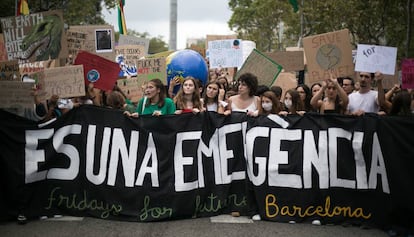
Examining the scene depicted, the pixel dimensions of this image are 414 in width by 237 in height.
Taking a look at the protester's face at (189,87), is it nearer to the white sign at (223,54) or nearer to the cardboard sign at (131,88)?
the cardboard sign at (131,88)

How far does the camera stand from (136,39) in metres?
13.9

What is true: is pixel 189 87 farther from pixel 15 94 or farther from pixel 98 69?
pixel 15 94

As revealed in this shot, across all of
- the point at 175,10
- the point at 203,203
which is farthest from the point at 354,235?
the point at 175,10

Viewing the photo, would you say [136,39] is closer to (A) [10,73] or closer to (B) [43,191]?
(A) [10,73]

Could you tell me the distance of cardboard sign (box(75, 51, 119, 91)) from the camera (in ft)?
27.1

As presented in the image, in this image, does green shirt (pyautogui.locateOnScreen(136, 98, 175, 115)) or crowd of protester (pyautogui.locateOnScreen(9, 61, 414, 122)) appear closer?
crowd of protester (pyautogui.locateOnScreen(9, 61, 414, 122))

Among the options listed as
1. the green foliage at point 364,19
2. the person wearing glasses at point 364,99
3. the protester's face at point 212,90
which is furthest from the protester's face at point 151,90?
the green foliage at point 364,19

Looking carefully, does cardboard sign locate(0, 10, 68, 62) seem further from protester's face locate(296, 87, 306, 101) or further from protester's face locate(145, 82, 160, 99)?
protester's face locate(296, 87, 306, 101)

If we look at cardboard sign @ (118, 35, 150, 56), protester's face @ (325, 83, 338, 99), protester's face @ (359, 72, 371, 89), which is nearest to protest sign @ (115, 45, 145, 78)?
cardboard sign @ (118, 35, 150, 56)

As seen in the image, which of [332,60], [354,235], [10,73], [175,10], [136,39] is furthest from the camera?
[175,10]

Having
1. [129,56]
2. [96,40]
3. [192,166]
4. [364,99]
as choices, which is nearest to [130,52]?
[129,56]

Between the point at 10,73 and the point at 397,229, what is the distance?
16.1 feet

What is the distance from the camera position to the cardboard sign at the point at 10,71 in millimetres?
7812

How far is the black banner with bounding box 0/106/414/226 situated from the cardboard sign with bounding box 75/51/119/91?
1.12 metres
